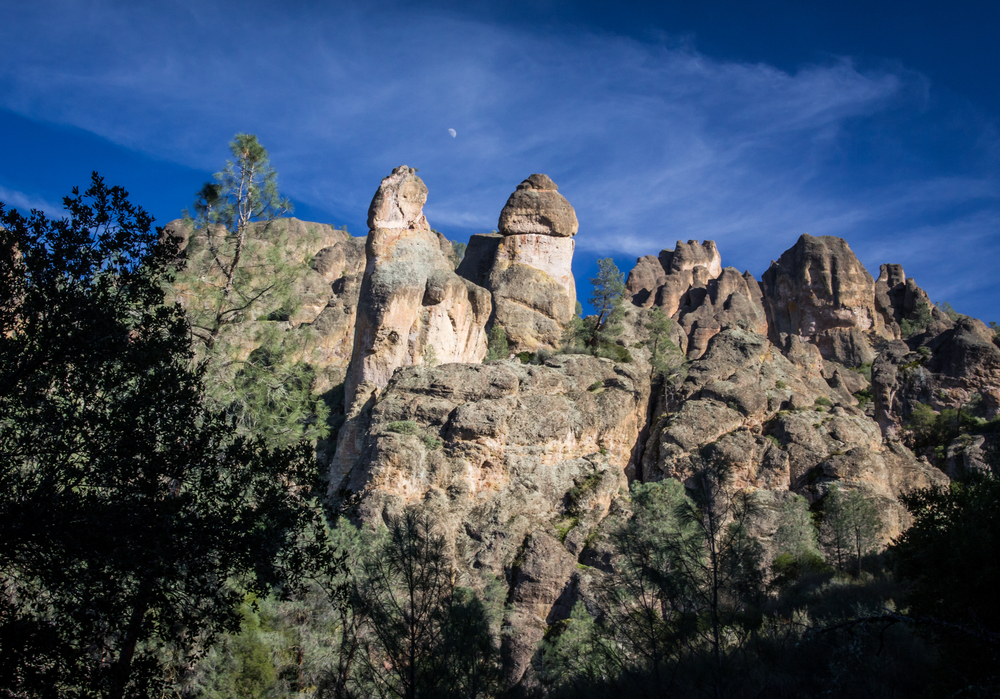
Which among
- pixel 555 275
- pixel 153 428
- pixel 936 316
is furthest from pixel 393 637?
pixel 936 316

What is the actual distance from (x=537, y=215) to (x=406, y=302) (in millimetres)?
14163

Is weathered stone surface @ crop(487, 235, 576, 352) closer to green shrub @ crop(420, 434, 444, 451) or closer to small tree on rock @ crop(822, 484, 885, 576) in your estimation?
green shrub @ crop(420, 434, 444, 451)

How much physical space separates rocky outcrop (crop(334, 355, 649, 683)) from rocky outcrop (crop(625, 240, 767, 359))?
124 ft

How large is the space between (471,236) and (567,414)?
22914mm

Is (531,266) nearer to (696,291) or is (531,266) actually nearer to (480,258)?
(480,258)

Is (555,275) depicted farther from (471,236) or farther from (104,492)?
(104,492)

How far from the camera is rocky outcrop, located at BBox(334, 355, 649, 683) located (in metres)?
27.6

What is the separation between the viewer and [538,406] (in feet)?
112

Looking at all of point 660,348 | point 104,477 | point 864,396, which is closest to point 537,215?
point 660,348

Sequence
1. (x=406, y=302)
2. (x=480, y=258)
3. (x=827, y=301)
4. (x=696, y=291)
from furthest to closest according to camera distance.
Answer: (x=696, y=291) → (x=827, y=301) → (x=480, y=258) → (x=406, y=302)

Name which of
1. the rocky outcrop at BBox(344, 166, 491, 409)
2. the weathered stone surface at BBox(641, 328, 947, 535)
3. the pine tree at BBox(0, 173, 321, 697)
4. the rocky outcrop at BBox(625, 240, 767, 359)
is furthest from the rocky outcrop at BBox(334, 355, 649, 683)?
the rocky outcrop at BBox(625, 240, 767, 359)

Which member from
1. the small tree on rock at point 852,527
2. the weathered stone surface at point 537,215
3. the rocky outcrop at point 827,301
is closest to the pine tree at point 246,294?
the small tree on rock at point 852,527

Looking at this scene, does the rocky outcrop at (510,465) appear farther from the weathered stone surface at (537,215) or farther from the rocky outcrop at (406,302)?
the weathered stone surface at (537,215)

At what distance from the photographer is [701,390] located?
40.2 meters
